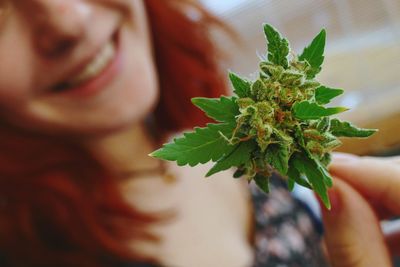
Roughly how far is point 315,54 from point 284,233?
618 millimetres

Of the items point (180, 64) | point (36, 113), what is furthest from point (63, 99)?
point (180, 64)

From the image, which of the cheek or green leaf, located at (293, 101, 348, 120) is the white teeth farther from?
green leaf, located at (293, 101, 348, 120)

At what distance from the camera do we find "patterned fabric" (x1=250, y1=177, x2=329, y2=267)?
0.84m

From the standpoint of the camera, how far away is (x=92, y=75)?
0.72m

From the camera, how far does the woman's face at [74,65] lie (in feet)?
2.22

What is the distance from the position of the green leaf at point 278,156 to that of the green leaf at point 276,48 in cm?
5

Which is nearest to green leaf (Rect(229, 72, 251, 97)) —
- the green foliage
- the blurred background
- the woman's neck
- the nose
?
the green foliage

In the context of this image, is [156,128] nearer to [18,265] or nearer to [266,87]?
[18,265]

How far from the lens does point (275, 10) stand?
1115 millimetres

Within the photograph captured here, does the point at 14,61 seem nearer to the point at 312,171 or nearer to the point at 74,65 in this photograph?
the point at 74,65

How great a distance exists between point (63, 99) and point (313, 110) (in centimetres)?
51

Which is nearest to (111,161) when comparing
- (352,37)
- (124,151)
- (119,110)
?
(124,151)

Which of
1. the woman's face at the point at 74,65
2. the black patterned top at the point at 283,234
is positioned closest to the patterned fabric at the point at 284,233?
the black patterned top at the point at 283,234

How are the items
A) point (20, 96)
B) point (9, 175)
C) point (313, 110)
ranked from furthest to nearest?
1. point (9, 175)
2. point (20, 96)
3. point (313, 110)
